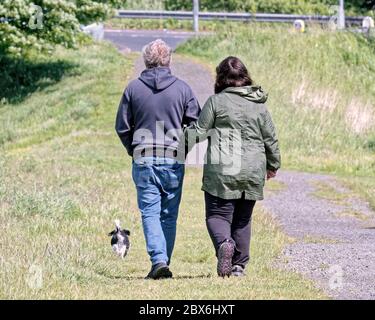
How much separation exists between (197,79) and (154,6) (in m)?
14.3

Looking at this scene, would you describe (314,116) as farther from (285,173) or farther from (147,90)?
(147,90)

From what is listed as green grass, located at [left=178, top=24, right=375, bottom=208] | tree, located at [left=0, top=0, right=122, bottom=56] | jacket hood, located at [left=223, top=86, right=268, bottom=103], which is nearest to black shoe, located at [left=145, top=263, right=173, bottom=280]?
jacket hood, located at [left=223, top=86, right=268, bottom=103]

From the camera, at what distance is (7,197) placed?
13164 millimetres

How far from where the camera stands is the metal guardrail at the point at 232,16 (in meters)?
35.6

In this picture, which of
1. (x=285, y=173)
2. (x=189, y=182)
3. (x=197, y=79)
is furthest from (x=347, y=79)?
(x=189, y=182)

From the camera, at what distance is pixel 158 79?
28.7 feet

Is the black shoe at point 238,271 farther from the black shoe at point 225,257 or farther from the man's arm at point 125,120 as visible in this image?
the man's arm at point 125,120

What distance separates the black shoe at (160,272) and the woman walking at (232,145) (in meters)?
0.45

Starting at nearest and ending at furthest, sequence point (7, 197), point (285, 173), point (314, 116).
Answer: point (7, 197)
point (285, 173)
point (314, 116)

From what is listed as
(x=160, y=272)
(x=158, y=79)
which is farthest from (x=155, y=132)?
(x=160, y=272)

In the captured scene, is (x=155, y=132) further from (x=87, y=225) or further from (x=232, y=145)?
(x=87, y=225)

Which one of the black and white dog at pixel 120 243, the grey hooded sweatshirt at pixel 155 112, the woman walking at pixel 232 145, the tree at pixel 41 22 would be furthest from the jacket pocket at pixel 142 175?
the tree at pixel 41 22

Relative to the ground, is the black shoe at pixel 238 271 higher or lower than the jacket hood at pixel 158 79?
lower

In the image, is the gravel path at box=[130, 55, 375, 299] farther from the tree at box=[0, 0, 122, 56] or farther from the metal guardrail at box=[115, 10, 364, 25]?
the metal guardrail at box=[115, 10, 364, 25]
